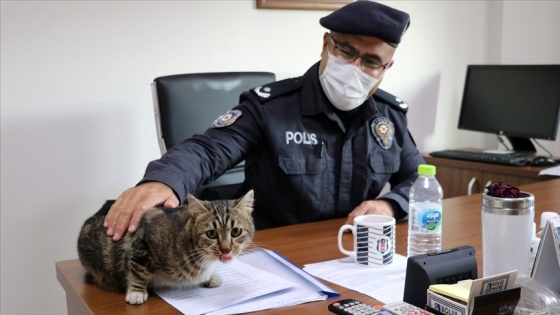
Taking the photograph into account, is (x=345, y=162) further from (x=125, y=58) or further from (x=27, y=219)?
(x=27, y=219)

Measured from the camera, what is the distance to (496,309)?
33.7 inches

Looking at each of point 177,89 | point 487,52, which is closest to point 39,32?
point 177,89

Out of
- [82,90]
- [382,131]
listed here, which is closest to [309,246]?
[382,131]

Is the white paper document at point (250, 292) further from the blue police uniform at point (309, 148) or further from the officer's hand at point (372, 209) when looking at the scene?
the blue police uniform at point (309, 148)

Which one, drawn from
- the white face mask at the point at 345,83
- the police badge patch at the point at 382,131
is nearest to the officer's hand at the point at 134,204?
the white face mask at the point at 345,83

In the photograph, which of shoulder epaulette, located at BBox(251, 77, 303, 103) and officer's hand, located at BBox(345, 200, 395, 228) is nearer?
officer's hand, located at BBox(345, 200, 395, 228)

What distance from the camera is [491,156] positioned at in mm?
2871

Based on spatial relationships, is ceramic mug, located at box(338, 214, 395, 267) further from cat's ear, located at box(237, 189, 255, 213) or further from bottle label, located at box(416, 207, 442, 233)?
cat's ear, located at box(237, 189, 255, 213)

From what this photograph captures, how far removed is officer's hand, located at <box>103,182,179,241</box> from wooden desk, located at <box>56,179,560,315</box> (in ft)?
0.38

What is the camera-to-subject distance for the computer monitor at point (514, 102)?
2.80 meters

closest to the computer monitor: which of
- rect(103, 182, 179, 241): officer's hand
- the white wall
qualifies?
the white wall

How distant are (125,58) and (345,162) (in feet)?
3.51

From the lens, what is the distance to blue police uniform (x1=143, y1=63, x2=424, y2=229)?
1.70 m

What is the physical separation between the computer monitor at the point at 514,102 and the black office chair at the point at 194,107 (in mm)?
1543
